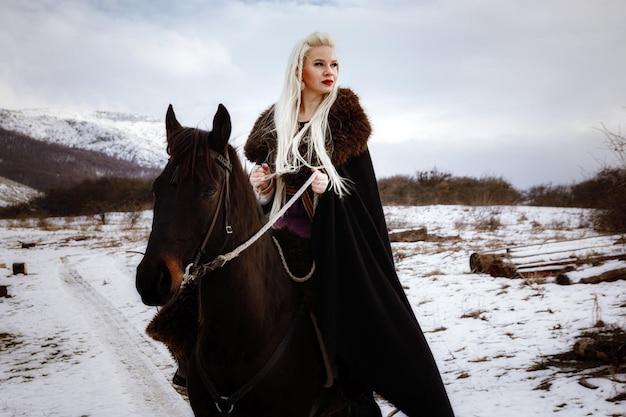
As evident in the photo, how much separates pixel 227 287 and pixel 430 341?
13.7 ft

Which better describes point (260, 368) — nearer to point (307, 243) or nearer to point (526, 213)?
point (307, 243)

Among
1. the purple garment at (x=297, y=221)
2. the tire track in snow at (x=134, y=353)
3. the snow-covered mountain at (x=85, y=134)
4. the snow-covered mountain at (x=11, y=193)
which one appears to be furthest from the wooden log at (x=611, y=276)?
the snow-covered mountain at (x=85, y=134)

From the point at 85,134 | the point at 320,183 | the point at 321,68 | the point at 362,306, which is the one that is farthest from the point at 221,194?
the point at 85,134

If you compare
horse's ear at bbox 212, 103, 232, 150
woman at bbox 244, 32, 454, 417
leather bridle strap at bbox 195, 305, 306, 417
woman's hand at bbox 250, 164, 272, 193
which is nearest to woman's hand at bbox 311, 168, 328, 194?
woman at bbox 244, 32, 454, 417

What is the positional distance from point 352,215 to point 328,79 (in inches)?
37.0

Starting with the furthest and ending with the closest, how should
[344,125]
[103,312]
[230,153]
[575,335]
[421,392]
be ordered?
1. [103,312]
2. [575,335]
3. [344,125]
4. [421,392]
5. [230,153]

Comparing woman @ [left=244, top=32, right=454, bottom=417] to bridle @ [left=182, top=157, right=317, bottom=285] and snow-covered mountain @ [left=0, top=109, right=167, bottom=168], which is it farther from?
snow-covered mountain @ [left=0, top=109, right=167, bottom=168]

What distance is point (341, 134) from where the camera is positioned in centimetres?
245

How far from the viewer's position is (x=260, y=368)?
207cm

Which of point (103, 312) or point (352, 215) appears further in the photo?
point (103, 312)

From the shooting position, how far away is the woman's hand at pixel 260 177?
244cm

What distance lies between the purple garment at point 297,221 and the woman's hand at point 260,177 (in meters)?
0.24

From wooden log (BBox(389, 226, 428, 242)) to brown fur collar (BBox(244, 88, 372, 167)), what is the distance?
10.8 meters

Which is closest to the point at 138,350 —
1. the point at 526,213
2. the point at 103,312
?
the point at 103,312
